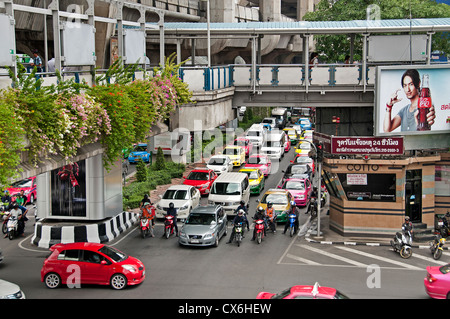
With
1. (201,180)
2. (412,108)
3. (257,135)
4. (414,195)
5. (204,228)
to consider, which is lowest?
(204,228)

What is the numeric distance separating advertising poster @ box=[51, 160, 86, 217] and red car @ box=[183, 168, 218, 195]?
10706 millimetres

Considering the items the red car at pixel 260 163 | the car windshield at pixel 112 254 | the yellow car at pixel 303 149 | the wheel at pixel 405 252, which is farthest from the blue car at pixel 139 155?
the car windshield at pixel 112 254

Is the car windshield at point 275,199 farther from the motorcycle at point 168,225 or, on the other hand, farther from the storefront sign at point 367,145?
the motorcycle at point 168,225

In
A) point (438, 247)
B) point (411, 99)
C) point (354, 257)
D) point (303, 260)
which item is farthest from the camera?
point (411, 99)

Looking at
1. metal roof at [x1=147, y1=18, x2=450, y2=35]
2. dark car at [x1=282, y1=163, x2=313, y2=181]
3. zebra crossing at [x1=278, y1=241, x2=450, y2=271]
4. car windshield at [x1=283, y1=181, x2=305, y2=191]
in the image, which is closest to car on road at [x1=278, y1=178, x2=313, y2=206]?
car windshield at [x1=283, y1=181, x2=305, y2=191]

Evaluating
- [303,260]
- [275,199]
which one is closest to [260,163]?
[275,199]

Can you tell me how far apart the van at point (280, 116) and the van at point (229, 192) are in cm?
3556

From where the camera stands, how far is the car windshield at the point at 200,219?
26.2 m

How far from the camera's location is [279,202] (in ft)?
101

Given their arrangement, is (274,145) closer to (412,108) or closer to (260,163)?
(260,163)

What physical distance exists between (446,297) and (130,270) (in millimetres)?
9316

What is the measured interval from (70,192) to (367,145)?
1226 cm

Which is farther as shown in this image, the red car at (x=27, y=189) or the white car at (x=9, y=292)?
the red car at (x=27, y=189)

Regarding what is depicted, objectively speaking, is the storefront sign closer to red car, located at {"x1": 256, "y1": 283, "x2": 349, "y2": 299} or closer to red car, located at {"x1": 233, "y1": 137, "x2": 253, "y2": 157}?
red car, located at {"x1": 256, "y1": 283, "x2": 349, "y2": 299}
